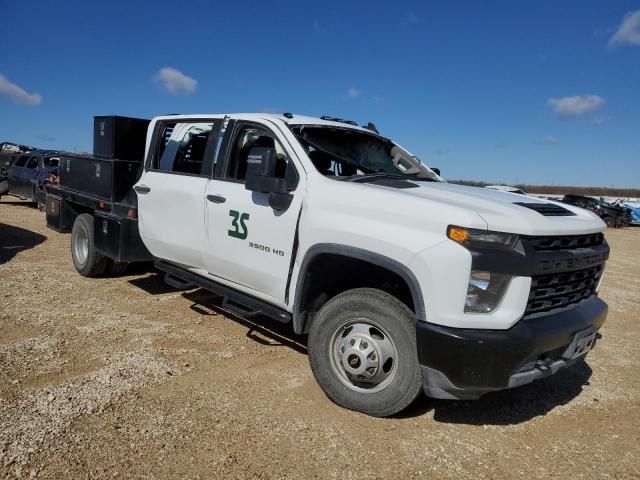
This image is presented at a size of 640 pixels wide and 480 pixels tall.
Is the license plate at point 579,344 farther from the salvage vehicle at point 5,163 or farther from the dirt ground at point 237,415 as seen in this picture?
the salvage vehicle at point 5,163

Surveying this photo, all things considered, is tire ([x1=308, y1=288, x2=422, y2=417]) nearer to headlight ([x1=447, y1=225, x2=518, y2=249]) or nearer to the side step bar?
the side step bar

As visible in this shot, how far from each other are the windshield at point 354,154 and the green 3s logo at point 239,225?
2.50 feet

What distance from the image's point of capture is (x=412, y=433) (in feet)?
10.7

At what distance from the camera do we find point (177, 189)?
15.6 feet

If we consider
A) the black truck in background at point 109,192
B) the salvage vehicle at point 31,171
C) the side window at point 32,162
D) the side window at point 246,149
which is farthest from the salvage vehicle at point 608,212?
the side window at point 246,149

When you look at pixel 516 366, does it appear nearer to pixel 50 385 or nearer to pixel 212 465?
pixel 212 465

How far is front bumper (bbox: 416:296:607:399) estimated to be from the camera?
110 inches

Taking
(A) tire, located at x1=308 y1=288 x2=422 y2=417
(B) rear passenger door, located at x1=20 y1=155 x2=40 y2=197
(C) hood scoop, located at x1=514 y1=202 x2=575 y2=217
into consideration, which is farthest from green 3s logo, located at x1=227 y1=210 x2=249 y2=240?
(B) rear passenger door, located at x1=20 y1=155 x2=40 y2=197

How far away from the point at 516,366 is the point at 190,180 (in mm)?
3248

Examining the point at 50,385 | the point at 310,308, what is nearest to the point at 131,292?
the point at 50,385

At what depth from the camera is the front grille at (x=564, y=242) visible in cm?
295

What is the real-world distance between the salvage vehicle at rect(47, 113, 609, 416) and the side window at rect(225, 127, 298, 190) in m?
0.01

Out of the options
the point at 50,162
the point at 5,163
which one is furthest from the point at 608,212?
the point at 5,163

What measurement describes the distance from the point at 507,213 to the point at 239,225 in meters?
2.12
